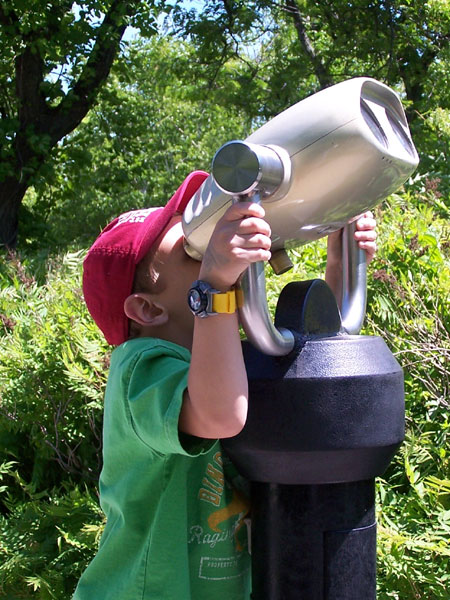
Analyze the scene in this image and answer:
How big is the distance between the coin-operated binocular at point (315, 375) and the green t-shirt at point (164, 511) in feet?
0.43

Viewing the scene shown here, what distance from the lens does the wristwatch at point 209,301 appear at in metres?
1.11

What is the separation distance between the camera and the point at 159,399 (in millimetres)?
1226

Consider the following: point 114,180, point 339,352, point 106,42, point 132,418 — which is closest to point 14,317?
point 132,418

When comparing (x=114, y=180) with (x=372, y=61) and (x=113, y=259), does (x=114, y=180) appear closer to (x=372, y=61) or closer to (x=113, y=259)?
(x=372, y=61)

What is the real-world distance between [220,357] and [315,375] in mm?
143

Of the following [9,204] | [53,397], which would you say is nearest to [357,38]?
[9,204]

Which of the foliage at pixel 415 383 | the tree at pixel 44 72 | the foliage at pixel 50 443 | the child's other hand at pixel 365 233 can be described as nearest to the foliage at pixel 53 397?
the foliage at pixel 50 443

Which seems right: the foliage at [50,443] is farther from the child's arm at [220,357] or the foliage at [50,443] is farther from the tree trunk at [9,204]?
the tree trunk at [9,204]

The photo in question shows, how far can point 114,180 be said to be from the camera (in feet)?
39.3

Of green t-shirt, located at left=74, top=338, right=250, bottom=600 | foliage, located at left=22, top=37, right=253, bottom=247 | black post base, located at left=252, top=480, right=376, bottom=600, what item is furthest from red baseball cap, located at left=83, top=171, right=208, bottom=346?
foliage, located at left=22, top=37, right=253, bottom=247

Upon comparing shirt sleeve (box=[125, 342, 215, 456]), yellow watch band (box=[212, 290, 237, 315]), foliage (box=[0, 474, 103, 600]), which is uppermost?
yellow watch band (box=[212, 290, 237, 315])

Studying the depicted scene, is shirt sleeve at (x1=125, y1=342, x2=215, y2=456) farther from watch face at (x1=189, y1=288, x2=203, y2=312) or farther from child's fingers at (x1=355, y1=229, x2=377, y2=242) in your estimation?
child's fingers at (x1=355, y1=229, x2=377, y2=242)

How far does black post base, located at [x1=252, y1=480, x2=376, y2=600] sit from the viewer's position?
Answer: 118cm

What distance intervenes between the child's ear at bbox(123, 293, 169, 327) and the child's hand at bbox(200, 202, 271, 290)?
1.27ft
